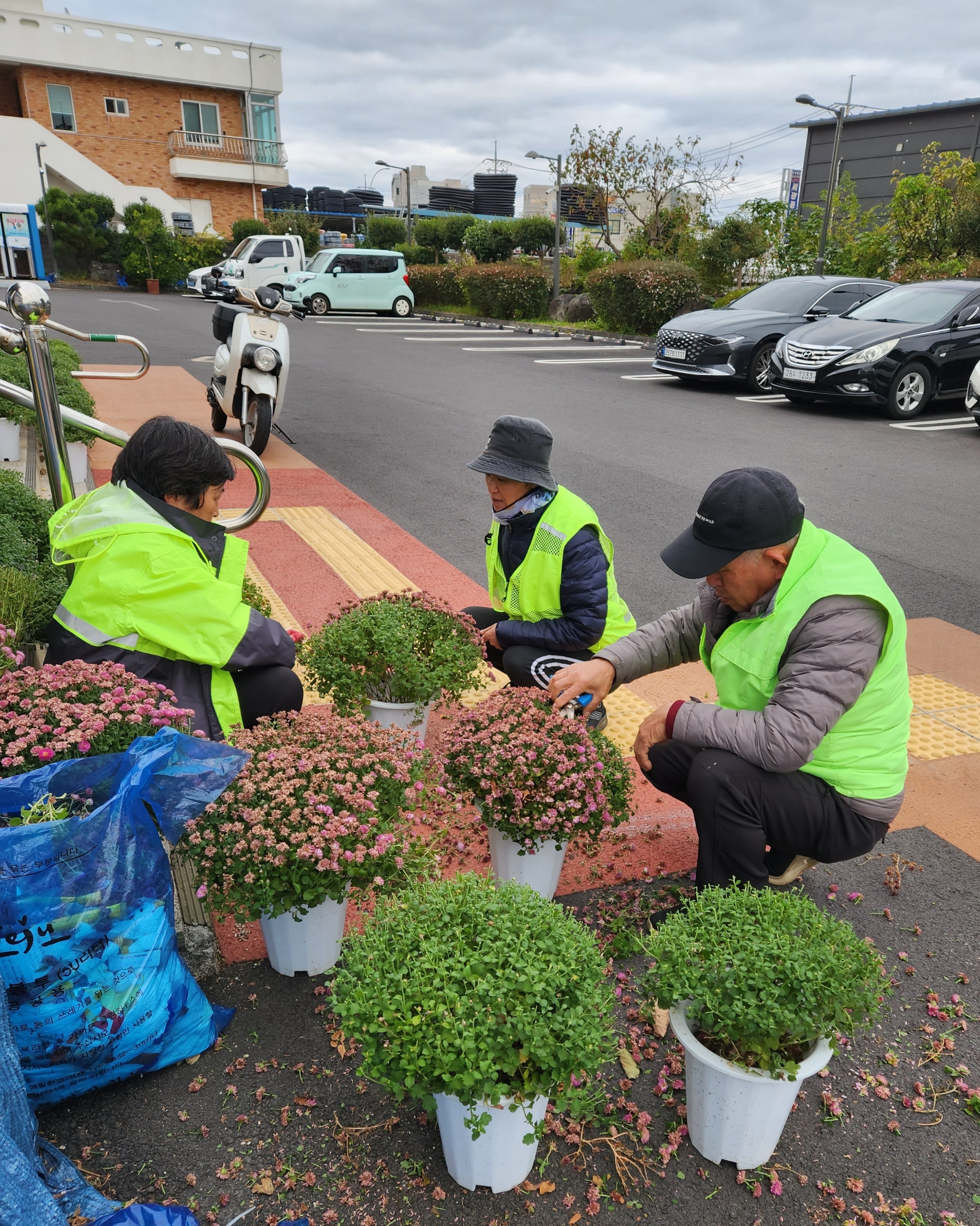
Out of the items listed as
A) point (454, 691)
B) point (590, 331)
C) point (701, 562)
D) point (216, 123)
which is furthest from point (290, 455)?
point (216, 123)

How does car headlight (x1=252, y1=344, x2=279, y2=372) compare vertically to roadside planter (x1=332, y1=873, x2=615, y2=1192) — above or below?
above

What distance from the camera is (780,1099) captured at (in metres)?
1.98

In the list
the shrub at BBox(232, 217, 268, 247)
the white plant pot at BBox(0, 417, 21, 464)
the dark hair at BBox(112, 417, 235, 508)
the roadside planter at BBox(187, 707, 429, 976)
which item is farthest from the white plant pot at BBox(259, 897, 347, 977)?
the shrub at BBox(232, 217, 268, 247)

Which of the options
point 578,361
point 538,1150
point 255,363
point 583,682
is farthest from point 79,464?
point 578,361

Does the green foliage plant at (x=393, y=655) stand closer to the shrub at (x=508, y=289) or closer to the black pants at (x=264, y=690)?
the black pants at (x=264, y=690)

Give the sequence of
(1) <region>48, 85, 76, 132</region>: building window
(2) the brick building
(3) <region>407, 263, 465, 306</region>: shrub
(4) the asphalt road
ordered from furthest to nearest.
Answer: (1) <region>48, 85, 76, 132</region>: building window → (2) the brick building → (3) <region>407, 263, 465, 306</region>: shrub → (4) the asphalt road

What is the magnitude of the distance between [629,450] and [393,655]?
732 cm

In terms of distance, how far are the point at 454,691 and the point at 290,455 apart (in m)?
6.59

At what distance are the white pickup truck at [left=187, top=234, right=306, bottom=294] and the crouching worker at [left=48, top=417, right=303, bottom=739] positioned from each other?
26.8 metres

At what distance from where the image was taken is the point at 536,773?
2.60 meters

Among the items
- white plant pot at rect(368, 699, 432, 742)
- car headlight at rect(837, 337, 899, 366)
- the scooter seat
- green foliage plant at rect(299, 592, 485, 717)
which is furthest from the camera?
car headlight at rect(837, 337, 899, 366)

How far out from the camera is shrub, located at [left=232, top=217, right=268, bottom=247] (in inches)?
Result: 1567

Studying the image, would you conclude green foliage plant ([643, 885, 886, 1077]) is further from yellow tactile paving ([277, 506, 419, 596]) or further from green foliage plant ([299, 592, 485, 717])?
yellow tactile paving ([277, 506, 419, 596])

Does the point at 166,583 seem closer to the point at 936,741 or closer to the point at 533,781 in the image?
the point at 533,781
